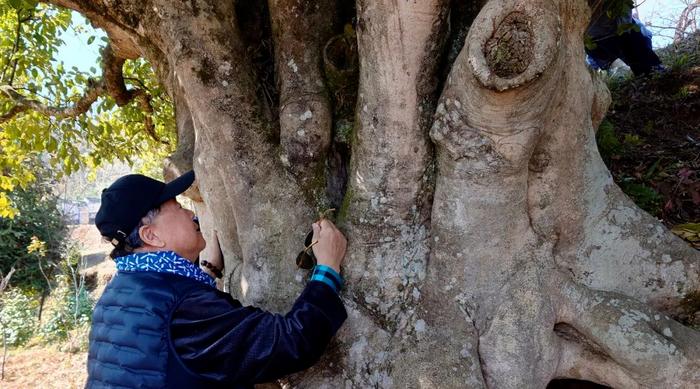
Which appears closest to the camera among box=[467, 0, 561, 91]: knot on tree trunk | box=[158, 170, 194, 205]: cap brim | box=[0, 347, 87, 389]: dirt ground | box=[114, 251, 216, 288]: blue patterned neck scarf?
box=[467, 0, 561, 91]: knot on tree trunk

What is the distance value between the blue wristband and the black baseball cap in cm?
69

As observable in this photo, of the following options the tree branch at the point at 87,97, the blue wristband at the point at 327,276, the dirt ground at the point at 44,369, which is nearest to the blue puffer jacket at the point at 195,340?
the blue wristband at the point at 327,276

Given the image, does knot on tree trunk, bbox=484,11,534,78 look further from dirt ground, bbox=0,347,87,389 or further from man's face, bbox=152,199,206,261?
dirt ground, bbox=0,347,87,389

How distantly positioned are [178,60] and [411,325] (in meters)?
1.67

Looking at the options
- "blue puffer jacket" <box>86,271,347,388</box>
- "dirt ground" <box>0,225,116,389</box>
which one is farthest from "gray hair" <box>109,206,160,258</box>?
"dirt ground" <box>0,225,116,389</box>

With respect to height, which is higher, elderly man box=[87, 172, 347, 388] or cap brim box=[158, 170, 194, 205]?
cap brim box=[158, 170, 194, 205]

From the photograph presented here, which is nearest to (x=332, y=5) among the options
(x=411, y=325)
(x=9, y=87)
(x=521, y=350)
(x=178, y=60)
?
(x=178, y=60)

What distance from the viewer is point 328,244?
233 cm

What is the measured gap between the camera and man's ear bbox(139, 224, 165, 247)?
2158 mm

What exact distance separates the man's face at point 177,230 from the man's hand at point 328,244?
1.66 ft

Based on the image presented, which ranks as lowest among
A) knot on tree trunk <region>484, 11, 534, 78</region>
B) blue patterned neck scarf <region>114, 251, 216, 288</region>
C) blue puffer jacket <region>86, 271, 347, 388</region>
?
blue puffer jacket <region>86, 271, 347, 388</region>

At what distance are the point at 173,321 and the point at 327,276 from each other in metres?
0.62

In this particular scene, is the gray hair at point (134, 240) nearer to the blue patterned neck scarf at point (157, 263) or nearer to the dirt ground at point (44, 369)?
the blue patterned neck scarf at point (157, 263)

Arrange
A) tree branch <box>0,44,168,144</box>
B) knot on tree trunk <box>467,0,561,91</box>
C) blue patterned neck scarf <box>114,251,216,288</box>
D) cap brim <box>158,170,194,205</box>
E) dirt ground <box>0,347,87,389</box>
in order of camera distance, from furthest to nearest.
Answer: dirt ground <box>0,347,87,389</box> < tree branch <box>0,44,168,144</box> < cap brim <box>158,170,194,205</box> < blue patterned neck scarf <box>114,251,216,288</box> < knot on tree trunk <box>467,0,561,91</box>
